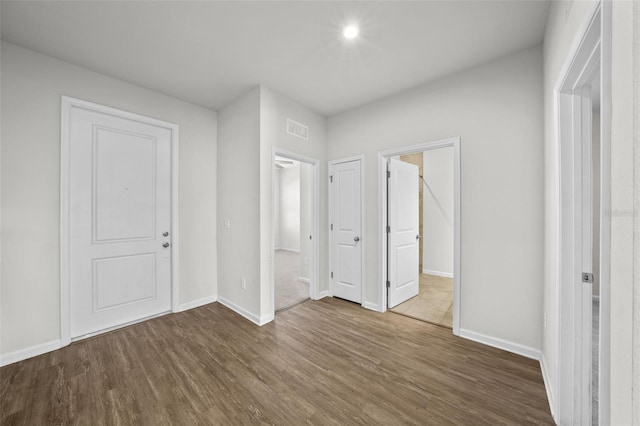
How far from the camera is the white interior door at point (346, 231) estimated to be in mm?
3459

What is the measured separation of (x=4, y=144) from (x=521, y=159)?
14.8ft

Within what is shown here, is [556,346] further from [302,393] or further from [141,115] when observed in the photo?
[141,115]

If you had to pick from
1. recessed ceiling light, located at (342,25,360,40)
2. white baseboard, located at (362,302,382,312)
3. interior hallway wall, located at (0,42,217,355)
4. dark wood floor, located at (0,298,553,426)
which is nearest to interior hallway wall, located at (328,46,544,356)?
dark wood floor, located at (0,298,553,426)

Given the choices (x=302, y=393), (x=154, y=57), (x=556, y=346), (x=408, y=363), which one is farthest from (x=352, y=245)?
(x=154, y=57)

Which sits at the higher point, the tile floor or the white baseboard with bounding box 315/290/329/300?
the white baseboard with bounding box 315/290/329/300

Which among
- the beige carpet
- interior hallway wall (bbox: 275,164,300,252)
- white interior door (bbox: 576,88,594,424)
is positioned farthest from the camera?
interior hallway wall (bbox: 275,164,300,252)

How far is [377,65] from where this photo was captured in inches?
100

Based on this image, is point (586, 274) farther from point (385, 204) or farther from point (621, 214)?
point (385, 204)

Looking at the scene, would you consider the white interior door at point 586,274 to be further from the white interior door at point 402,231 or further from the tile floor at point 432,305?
the white interior door at point 402,231

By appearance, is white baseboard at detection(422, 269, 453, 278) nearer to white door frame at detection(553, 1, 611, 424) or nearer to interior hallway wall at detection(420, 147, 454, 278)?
interior hallway wall at detection(420, 147, 454, 278)

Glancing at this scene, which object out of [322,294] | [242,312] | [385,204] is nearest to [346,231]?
[385,204]

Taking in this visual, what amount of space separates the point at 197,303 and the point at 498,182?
3.84 meters

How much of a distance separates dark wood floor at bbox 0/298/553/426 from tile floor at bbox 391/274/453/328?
269 millimetres

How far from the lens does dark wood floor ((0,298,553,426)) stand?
1.63 metres
